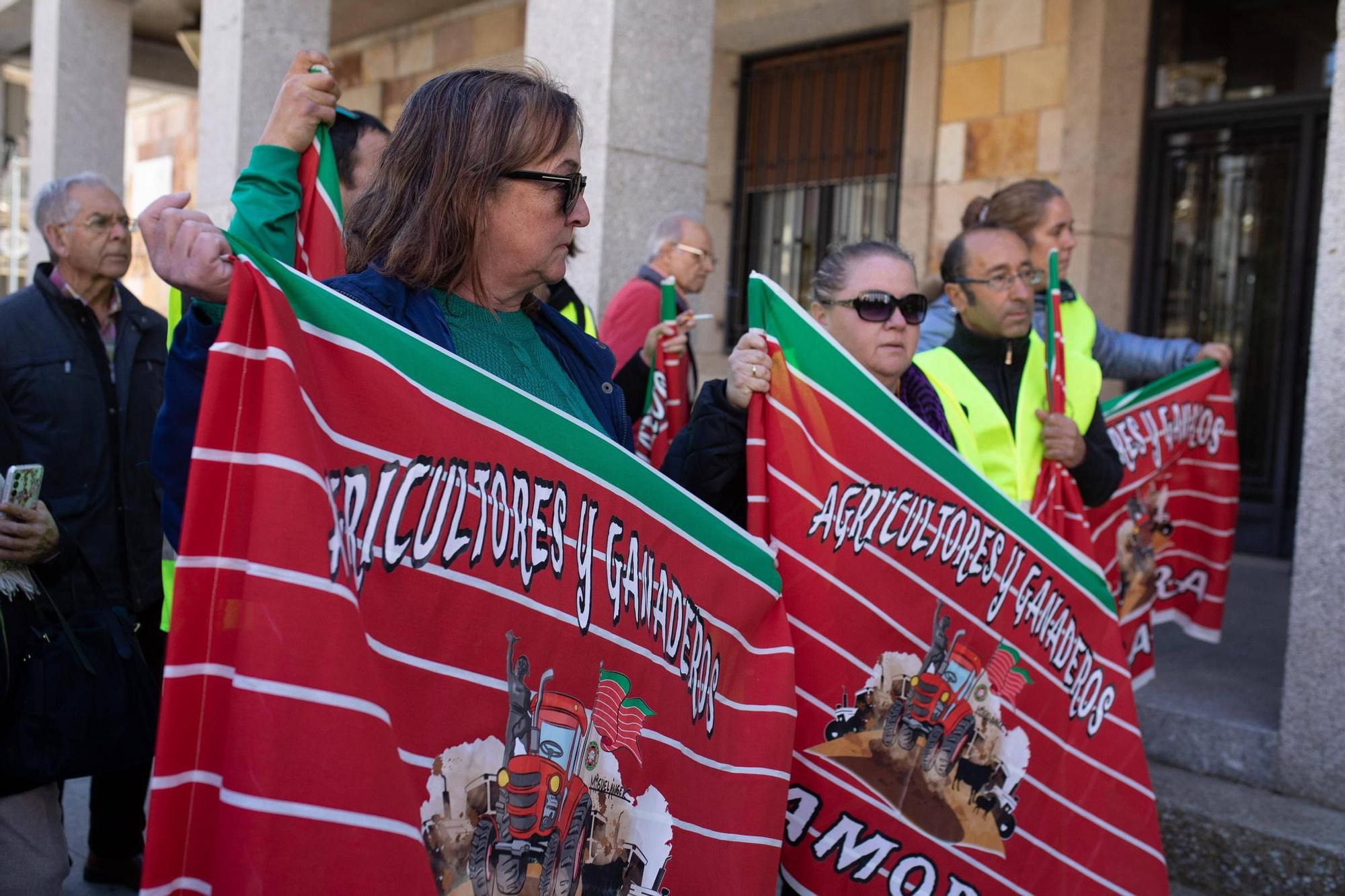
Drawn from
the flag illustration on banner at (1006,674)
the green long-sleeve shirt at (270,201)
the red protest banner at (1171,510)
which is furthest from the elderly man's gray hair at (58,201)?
the red protest banner at (1171,510)

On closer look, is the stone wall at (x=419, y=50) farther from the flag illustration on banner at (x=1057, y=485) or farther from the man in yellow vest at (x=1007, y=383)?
the flag illustration on banner at (x=1057, y=485)

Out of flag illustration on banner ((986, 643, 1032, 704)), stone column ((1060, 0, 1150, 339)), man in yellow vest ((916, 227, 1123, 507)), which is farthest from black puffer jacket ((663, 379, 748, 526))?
stone column ((1060, 0, 1150, 339))

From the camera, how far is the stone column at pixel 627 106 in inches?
203

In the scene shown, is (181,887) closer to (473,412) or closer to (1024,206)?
(473,412)

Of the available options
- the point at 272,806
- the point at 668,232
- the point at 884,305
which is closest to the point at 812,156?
the point at 668,232

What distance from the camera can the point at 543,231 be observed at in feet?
6.68

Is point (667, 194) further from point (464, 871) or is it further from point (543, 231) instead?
point (464, 871)

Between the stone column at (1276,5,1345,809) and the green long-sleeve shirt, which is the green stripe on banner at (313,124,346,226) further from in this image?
the stone column at (1276,5,1345,809)

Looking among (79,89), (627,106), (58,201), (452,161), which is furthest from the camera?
(79,89)

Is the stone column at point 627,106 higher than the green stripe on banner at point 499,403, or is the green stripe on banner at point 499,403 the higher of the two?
the stone column at point 627,106

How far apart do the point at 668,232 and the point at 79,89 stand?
6886 mm

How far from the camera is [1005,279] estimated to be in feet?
11.7

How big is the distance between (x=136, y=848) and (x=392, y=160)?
2.77 m

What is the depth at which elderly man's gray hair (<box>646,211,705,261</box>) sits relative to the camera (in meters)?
4.78
